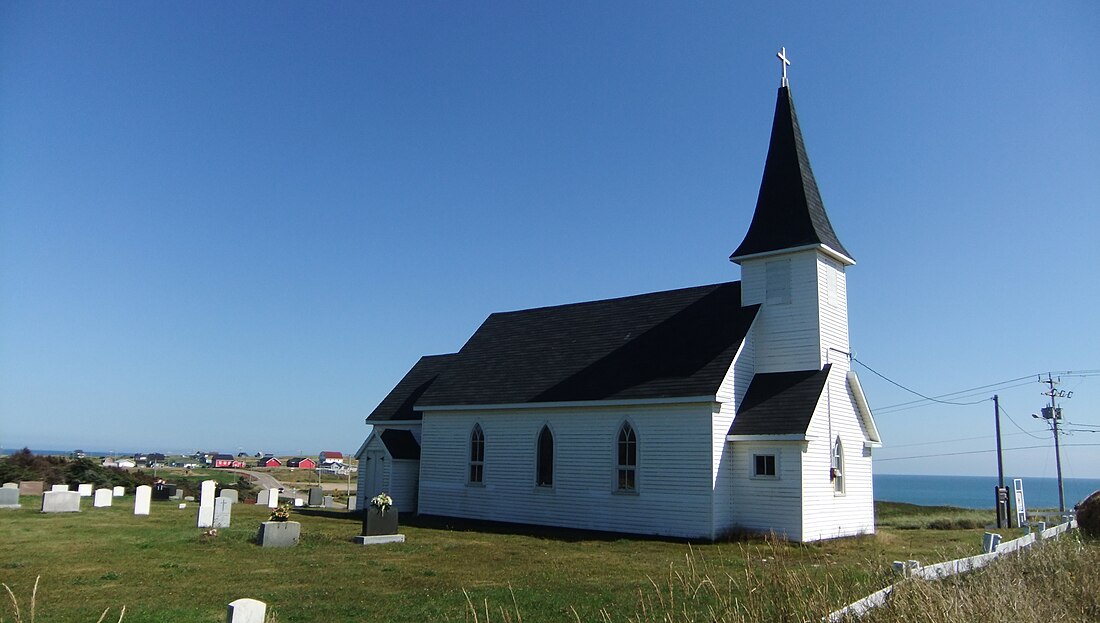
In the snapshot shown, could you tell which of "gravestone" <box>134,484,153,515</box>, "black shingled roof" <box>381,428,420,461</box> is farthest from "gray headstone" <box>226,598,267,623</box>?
"black shingled roof" <box>381,428,420,461</box>

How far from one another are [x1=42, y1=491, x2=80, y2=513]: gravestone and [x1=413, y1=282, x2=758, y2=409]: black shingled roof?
41.9 ft

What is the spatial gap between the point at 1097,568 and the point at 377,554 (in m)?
14.6

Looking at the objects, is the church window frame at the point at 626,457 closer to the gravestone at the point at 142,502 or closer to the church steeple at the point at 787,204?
the church steeple at the point at 787,204

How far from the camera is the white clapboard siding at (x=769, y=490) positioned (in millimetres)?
22641

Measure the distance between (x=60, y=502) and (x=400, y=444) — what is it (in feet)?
40.5

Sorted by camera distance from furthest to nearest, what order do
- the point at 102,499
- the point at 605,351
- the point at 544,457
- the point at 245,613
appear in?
the point at 102,499, the point at 605,351, the point at 544,457, the point at 245,613

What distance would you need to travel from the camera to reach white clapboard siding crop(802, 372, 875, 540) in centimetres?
2295

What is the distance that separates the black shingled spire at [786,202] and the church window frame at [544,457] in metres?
8.77

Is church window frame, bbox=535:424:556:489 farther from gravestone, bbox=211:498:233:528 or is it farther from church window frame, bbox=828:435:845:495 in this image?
gravestone, bbox=211:498:233:528

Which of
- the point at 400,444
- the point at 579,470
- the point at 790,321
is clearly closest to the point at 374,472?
the point at 400,444

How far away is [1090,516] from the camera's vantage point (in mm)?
19234

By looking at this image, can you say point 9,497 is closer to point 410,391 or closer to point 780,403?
point 410,391

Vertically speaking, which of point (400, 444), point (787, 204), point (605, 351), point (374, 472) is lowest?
point (374, 472)

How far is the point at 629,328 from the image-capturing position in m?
29.3
